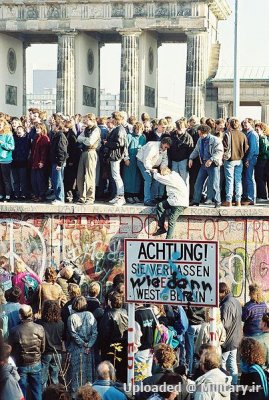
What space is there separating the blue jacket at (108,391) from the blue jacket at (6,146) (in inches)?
384

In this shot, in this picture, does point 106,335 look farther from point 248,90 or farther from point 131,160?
point 248,90

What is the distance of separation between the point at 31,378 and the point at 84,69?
51.1m

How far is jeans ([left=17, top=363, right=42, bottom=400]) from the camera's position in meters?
11.6

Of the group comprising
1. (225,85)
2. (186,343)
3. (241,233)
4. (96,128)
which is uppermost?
(225,85)

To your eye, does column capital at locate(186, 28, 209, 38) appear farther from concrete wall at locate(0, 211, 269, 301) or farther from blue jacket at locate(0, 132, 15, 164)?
concrete wall at locate(0, 211, 269, 301)

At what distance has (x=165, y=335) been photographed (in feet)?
41.1

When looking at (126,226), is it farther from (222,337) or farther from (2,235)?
(222,337)

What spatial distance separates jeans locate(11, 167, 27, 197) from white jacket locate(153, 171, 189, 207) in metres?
3.09

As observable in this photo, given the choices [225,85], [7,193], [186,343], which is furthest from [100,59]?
[186,343]

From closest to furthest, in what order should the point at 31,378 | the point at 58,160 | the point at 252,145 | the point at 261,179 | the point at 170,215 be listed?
1. the point at 31,378
2. the point at 170,215
3. the point at 252,145
4. the point at 58,160
5. the point at 261,179

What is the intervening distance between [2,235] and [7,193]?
1065 mm

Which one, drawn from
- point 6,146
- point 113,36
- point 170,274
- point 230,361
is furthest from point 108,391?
point 113,36

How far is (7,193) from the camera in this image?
19.3 metres

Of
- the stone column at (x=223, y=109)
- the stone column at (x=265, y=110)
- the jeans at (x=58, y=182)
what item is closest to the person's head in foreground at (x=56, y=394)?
the jeans at (x=58, y=182)
